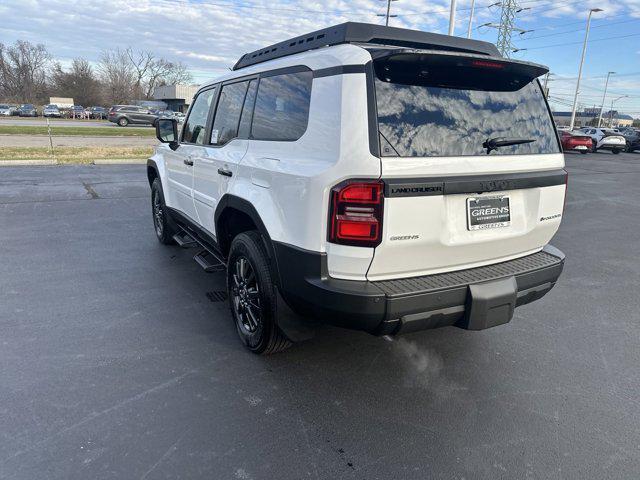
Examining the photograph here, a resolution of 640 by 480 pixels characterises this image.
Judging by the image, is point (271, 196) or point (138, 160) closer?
point (271, 196)

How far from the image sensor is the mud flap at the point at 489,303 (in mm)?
2662

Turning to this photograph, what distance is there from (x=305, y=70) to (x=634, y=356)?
318cm

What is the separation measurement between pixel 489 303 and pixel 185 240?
11.2ft

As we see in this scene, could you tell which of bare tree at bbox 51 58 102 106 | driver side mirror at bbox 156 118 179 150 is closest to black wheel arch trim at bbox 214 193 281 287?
driver side mirror at bbox 156 118 179 150

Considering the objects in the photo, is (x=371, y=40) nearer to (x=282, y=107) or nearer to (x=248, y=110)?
(x=282, y=107)

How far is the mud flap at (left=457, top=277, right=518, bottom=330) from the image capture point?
2662 mm

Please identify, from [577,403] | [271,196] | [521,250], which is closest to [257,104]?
[271,196]

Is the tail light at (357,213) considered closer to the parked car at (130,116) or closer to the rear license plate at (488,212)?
the rear license plate at (488,212)

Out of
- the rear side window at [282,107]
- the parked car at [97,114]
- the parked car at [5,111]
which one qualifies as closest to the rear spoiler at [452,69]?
the rear side window at [282,107]

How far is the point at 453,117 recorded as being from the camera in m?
2.69

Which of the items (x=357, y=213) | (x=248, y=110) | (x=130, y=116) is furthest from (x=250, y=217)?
(x=130, y=116)

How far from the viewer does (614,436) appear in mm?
2570

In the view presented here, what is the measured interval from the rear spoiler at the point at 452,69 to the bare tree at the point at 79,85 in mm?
93439

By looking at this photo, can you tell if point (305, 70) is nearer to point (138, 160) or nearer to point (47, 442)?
point (47, 442)
